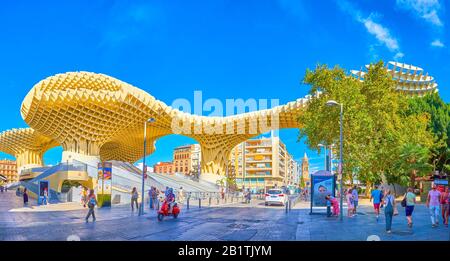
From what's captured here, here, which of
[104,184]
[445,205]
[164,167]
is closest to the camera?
[445,205]

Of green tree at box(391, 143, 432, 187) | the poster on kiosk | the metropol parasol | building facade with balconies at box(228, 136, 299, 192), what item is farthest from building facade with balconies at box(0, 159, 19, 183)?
green tree at box(391, 143, 432, 187)

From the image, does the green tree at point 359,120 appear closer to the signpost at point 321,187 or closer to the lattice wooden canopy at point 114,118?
the signpost at point 321,187

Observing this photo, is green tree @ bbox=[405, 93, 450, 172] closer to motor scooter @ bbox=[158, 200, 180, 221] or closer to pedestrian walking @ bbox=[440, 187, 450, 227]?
pedestrian walking @ bbox=[440, 187, 450, 227]

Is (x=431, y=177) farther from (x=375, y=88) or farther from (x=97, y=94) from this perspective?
(x=97, y=94)

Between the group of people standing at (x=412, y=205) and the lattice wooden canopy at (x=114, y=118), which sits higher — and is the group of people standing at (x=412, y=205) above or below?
below

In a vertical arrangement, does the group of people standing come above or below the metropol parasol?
below

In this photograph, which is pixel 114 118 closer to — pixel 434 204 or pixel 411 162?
pixel 411 162

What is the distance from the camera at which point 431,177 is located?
52062mm

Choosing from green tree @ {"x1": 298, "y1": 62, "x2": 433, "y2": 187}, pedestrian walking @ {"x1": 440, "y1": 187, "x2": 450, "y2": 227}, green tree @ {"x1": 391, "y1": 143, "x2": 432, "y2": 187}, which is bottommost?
pedestrian walking @ {"x1": 440, "y1": 187, "x2": 450, "y2": 227}

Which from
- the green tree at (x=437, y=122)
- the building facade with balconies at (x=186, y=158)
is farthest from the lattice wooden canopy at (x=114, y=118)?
the building facade with balconies at (x=186, y=158)

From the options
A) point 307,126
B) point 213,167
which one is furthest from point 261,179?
point 307,126

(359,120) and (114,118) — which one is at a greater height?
(114,118)

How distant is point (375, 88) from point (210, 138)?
37.9m

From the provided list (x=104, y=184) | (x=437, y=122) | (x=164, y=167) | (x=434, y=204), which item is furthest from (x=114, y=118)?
(x=164, y=167)
